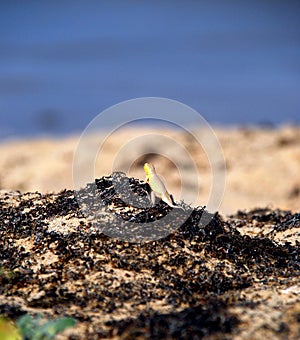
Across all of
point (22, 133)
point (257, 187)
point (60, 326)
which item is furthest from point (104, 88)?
point (60, 326)

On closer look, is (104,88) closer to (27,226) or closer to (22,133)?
(22,133)

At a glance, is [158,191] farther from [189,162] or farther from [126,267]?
[189,162]

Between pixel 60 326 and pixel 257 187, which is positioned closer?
pixel 60 326

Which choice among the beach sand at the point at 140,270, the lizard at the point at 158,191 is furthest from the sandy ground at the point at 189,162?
the beach sand at the point at 140,270

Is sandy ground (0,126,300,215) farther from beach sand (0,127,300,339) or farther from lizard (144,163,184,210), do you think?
beach sand (0,127,300,339)

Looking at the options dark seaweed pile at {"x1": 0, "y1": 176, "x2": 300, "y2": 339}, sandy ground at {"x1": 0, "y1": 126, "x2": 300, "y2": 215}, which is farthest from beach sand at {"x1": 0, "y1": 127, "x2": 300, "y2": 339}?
sandy ground at {"x1": 0, "y1": 126, "x2": 300, "y2": 215}

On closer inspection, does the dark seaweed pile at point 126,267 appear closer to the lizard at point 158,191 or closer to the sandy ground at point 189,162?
the lizard at point 158,191

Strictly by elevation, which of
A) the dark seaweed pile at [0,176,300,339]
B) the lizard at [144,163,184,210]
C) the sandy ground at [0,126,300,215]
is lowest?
the dark seaweed pile at [0,176,300,339]
